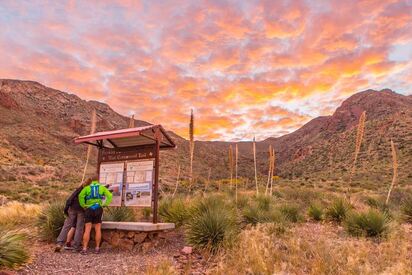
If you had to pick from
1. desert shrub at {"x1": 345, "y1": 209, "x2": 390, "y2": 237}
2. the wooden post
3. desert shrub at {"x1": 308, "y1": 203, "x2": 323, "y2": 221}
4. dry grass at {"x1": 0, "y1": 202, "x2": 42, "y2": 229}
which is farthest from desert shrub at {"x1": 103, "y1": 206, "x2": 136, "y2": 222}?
desert shrub at {"x1": 345, "y1": 209, "x2": 390, "y2": 237}

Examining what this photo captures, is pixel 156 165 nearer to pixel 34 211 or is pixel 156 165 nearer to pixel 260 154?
pixel 34 211

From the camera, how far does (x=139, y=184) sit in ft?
31.4

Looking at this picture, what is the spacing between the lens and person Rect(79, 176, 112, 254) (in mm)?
8422

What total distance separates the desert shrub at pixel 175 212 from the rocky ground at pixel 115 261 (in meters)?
1.65

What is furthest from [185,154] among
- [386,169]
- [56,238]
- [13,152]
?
[56,238]

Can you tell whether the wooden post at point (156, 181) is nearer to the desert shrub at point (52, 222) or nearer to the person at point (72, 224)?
the person at point (72, 224)

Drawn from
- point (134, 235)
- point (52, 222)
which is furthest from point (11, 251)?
point (52, 222)

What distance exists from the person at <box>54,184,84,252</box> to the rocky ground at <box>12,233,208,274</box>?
14.1 inches

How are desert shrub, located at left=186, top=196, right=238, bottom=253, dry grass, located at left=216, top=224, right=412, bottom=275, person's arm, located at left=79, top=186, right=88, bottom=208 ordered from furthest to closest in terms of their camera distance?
1. person's arm, located at left=79, top=186, right=88, bottom=208
2. desert shrub, located at left=186, top=196, right=238, bottom=253
3. dry grass, located at left=216, top=224, right=412, bottom=275

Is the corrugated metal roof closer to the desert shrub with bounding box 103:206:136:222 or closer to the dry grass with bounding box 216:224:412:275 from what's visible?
the desert shrub with bounding box 103:206:136:222

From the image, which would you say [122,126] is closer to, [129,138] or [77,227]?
[129,138]

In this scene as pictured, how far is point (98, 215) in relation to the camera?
859cm

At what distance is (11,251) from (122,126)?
80.3 m

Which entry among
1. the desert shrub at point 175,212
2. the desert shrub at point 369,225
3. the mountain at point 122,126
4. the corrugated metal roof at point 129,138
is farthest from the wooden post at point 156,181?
the mountain at point 122,126
